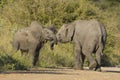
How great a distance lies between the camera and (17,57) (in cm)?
2012

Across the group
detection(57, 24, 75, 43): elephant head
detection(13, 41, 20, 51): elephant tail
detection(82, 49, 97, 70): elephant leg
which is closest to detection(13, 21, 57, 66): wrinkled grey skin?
detection(13, 41, 20, 51): elephant tail

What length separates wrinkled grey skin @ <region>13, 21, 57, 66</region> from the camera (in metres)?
23.3

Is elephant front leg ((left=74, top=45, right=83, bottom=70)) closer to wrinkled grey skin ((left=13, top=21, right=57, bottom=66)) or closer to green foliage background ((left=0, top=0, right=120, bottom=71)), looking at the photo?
wrinkled grey skin ((left=13, top=21, right=57, bottom=66))

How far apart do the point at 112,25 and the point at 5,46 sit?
360 inches

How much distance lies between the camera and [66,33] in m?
23.8

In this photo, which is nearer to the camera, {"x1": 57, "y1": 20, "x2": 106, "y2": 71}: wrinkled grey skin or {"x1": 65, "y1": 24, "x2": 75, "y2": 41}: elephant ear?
{"x1": 57, "y1": 20, "x2": 106, "y2": 71}: wrinkled grey skin

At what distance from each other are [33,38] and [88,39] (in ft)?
8.65

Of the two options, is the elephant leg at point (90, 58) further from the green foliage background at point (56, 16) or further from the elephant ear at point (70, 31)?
the green foliage background at point (56, 16)

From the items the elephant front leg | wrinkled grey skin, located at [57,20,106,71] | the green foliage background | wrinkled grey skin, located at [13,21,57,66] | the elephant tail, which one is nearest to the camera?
wrinkled grey skin, located at [57,20,106,71]

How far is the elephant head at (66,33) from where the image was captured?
911 inches

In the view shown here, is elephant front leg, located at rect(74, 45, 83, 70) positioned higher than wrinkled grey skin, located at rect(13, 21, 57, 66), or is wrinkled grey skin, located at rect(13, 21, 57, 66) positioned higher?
wrinkled grey skin, located at rect(13, 21, 57, 66)

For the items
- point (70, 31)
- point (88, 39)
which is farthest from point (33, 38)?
point (88, 39)

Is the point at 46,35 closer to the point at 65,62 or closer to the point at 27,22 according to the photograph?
the point at 65,62

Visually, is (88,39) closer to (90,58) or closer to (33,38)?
(90,58)
